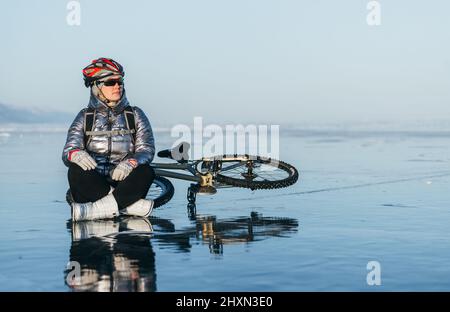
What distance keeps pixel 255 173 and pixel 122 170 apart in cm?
375

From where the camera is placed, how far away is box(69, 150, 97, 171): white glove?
11031 mm

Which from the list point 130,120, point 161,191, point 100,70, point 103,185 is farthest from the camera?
point 161,191

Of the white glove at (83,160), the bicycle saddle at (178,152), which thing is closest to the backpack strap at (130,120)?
the white glove at (83,160)

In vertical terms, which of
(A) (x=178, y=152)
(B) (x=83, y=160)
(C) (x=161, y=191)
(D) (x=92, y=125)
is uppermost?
(D) (x=92, y=125)

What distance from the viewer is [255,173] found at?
1436 centimetres

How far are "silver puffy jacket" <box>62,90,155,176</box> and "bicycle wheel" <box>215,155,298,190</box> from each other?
2.07 m

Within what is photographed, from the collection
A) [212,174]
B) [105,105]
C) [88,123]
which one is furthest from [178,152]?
[88,123]

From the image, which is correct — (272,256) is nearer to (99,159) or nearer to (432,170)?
(99,159)

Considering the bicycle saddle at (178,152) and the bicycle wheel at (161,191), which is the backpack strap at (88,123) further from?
the bicycle saddle at (178,152)

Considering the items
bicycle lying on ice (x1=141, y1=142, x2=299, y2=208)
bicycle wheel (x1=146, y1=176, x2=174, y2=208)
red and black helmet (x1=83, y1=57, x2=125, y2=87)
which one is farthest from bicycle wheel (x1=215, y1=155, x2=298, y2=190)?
red and black helmet (x1=83, y1=57, x2=125, y2=87)

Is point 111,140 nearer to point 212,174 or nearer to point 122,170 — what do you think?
point 122,170

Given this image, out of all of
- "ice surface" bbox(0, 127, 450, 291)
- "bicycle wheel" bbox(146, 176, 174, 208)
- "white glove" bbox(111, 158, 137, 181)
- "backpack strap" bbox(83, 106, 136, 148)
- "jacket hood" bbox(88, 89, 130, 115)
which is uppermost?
"jacket hood" bbox(88, 89, 130, 115)

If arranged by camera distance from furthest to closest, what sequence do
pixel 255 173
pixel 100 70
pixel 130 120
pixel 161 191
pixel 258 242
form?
1. pixel 255 173
2. pixel 161 191
3. pixel 130 120
4. pixel 100 70
5. pixel 258 242

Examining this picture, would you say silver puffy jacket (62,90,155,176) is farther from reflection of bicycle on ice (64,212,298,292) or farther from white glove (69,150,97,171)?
reflection of bicycle on ice (64,212,298,292)
